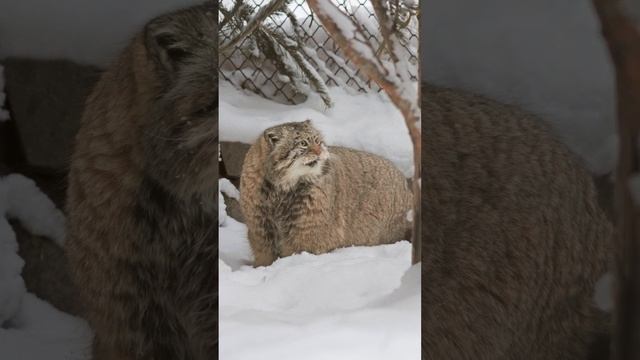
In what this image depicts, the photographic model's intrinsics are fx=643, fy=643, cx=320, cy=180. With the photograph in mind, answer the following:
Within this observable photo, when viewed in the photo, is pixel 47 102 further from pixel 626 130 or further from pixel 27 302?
pixel 626 130

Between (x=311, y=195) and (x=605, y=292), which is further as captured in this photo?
(x=311, y=195)

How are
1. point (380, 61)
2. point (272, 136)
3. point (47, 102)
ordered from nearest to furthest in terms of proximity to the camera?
point (47, 102) < point (380, 61) < point (272, 136)

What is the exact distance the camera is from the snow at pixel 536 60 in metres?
0.69

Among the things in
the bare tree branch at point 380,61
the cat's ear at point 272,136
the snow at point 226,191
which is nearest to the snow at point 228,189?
the snow at point 226,191

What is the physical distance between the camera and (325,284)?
1.06m

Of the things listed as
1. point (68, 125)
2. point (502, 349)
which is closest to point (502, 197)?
point (502, 349)

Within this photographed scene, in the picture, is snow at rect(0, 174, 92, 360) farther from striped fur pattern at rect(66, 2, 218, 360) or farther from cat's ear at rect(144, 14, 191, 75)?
cat's ear at rect(144, 14, 191, 75)

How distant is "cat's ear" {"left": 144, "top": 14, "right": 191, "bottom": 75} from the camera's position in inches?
26.8

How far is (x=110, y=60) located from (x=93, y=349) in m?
0.31

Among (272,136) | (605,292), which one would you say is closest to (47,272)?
(272,136)

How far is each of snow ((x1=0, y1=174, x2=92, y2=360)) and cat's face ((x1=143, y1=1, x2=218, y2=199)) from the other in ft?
0.39

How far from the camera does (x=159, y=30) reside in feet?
2.25

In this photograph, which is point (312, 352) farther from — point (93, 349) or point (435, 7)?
point (435, 7)

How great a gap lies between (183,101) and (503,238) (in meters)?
0.38
